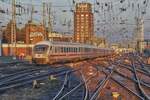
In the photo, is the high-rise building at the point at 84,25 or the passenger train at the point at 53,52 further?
the high-rise building at the point at 84,25

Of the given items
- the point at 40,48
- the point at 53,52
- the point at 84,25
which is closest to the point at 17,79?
the point at 53,52

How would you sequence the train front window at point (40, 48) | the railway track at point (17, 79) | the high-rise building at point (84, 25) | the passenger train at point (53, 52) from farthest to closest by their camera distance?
the high-rise building at point (84, 25)
the train front window at point (40, 48)
the passenger train at point (53, 52)
the railway track at point (17, 79)

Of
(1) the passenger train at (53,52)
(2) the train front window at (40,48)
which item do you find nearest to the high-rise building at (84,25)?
(1) the passenger train at (53,52)

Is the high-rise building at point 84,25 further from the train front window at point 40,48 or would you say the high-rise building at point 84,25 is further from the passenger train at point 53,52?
the train front window at point 40,48

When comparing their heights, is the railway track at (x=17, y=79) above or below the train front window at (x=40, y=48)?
below

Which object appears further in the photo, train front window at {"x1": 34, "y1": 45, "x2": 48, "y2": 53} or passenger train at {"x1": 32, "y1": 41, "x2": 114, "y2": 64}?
train front window at {"x1": 34, "y1": 45, "x2": 48, "y2": 53}

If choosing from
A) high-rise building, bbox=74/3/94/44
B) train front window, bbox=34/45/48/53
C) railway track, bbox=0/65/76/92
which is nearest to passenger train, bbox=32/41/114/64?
train front window, bbox=34/45/48/53

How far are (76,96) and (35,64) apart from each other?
97.3ft

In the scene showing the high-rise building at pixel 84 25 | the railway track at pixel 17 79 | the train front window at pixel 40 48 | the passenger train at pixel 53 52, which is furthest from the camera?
the high-rise building at pixel 84 25

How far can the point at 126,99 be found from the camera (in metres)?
16.6

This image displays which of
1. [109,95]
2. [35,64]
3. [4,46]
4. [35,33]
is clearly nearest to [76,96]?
[109,95]

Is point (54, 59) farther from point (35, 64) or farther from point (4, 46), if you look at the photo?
point (4, 46)

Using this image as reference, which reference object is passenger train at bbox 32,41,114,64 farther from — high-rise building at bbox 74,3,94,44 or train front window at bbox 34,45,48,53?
high-rise building at bbox 74,3,94,44

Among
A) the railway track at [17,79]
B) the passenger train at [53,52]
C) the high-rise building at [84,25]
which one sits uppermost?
the high-rise building at [84,25]
